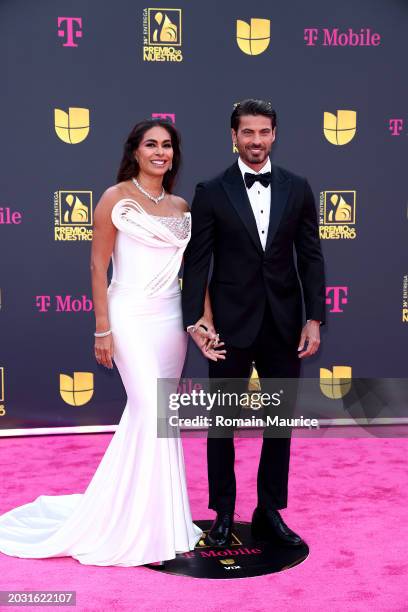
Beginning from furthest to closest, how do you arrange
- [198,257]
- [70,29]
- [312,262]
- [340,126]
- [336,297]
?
[336,297] < [340,126] < [70,29] < [312,262] < [198,257]

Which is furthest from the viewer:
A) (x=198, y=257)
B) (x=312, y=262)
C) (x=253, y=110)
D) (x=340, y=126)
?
(x=340, y=126)

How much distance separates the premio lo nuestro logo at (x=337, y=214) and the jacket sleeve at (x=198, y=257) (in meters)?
1.96

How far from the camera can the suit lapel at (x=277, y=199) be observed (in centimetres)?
289

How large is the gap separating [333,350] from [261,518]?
1884mm

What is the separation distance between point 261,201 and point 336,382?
88.7 inches

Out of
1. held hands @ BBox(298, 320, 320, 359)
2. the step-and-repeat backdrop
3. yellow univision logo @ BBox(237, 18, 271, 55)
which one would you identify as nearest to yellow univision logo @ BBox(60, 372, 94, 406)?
the step-and-repeat backdrop

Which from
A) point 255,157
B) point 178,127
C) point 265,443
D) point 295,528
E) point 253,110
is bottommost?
point 295,528

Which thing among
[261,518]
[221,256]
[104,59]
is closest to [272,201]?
[221,256]

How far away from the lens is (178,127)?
4602 mm

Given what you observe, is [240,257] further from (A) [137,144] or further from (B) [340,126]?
(B) [340,126]

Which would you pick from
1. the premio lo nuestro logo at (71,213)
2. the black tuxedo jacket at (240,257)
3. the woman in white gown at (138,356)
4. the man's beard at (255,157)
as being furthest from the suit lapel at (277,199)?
the premio lo nuestro logo at (71,213)

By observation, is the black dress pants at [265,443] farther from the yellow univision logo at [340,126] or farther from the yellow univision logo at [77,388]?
the yellow univision logo at [340,126]

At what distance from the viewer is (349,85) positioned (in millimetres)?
4691

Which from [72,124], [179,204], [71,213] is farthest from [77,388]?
[179,204]
